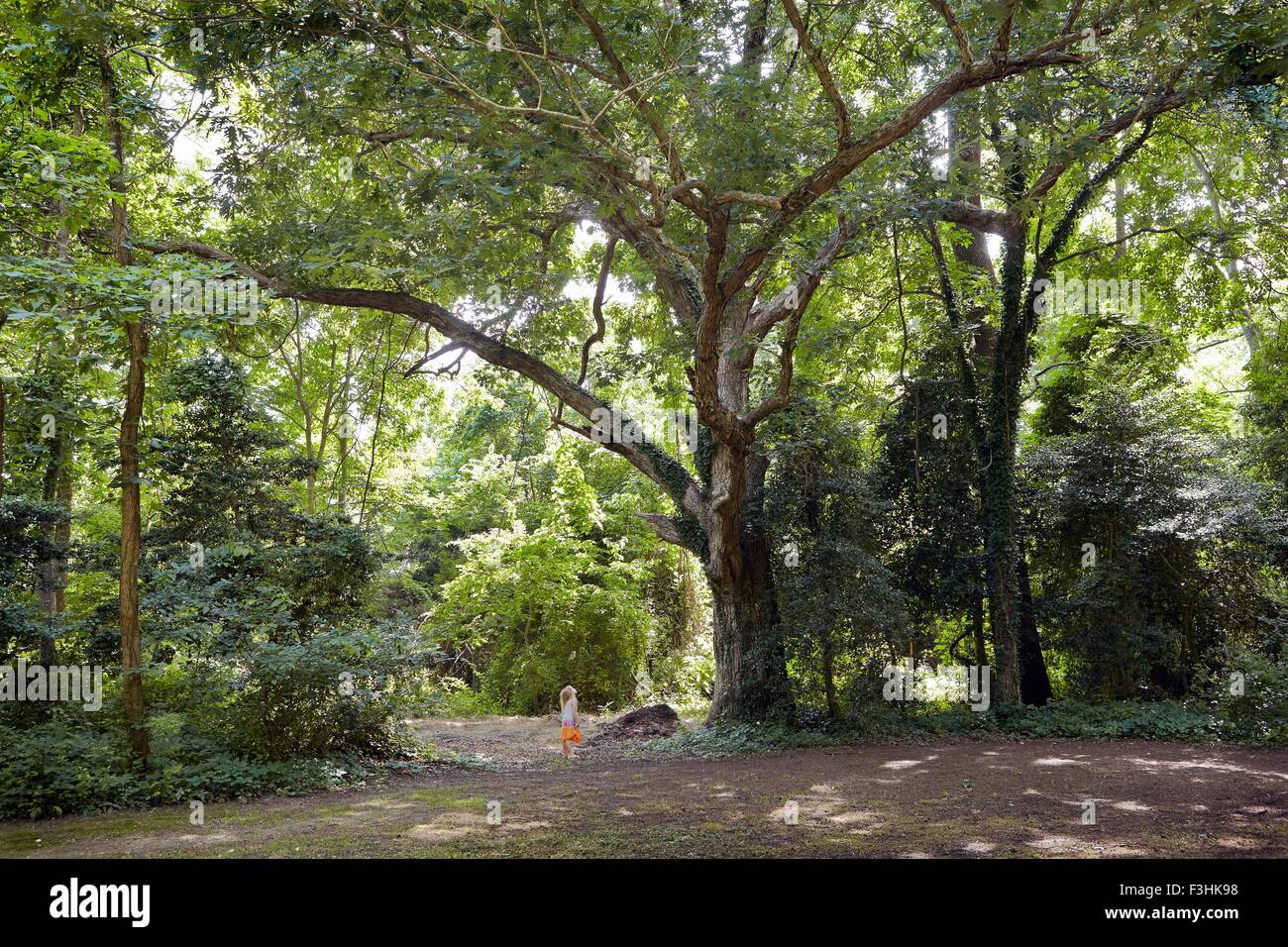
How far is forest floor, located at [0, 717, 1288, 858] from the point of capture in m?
5.44

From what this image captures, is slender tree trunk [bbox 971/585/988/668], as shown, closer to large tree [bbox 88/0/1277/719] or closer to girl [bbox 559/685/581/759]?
large tree [bbox 88/0/1277/719]

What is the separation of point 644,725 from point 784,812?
24.0ft

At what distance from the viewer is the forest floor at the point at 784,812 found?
17.9ft

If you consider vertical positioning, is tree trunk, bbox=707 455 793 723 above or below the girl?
above

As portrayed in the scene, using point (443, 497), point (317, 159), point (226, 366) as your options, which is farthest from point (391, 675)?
point (443, 497)

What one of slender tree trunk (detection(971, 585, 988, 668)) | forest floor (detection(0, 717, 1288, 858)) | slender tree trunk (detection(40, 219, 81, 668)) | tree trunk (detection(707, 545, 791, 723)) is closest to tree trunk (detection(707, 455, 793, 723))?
tree trunk (detection(707, 545, 791, 723))

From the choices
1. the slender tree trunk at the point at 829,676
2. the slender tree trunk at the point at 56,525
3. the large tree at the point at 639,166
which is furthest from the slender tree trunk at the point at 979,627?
the slender tree trunk at the point at 56,525

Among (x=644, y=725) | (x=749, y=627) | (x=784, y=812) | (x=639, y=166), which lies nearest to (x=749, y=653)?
(x=749, y=627)

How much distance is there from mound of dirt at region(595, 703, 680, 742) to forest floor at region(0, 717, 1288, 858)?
3086mm

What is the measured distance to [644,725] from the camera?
45.2 ft

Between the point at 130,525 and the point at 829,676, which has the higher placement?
the point at 130,525

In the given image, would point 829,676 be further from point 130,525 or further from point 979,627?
point 130,525

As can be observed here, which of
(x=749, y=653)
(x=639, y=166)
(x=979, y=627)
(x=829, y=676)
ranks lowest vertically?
(x=829, y=676)

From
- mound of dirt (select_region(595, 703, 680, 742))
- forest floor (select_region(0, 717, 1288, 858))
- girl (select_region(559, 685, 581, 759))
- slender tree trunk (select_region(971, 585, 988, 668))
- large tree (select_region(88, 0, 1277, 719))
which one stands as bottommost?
mound of dirt (select_region(595, 703, 680, 742))
